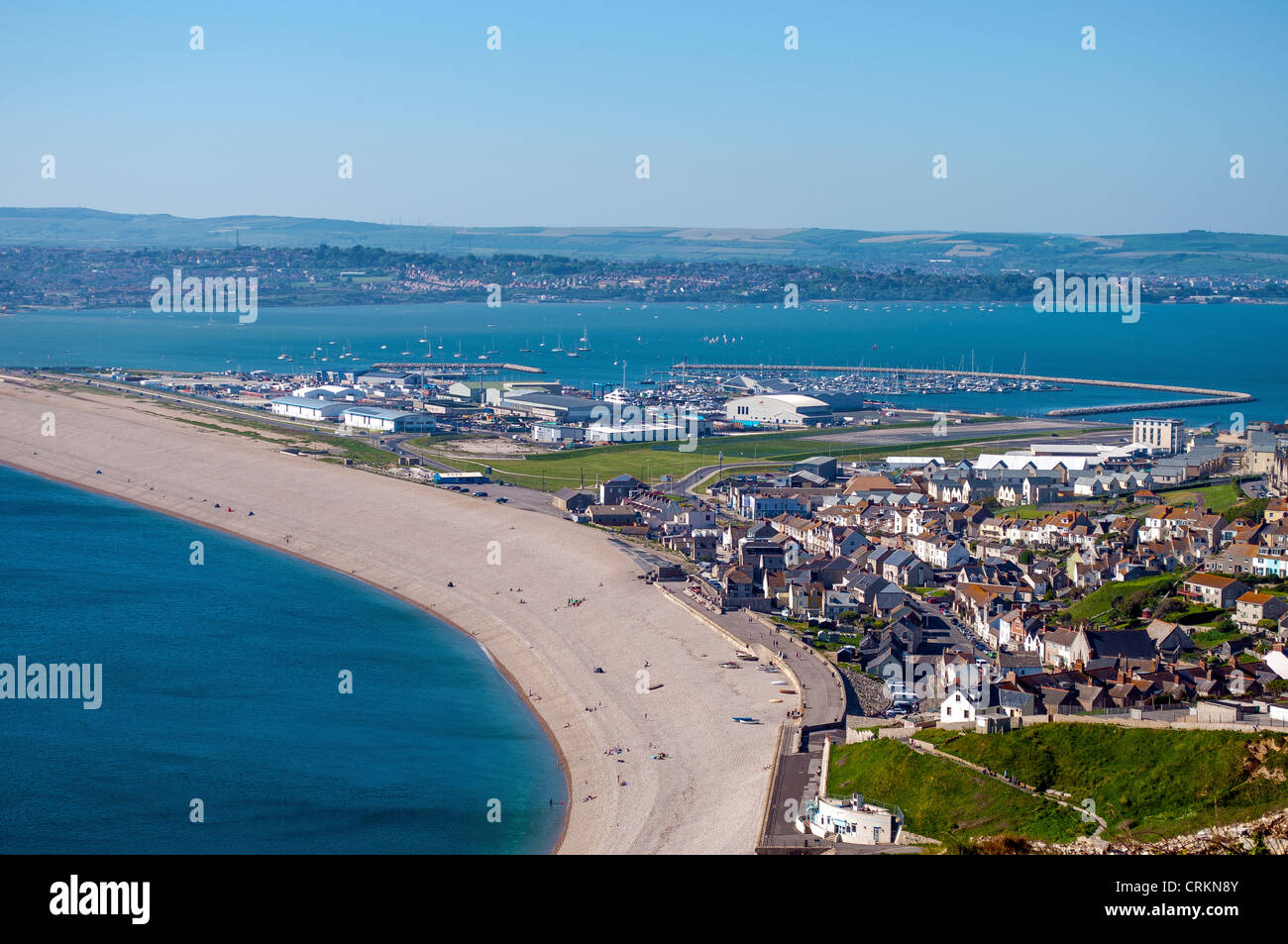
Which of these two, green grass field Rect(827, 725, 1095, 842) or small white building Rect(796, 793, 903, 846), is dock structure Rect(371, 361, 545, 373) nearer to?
green grass field Rect(827, 725, 1095, 842)

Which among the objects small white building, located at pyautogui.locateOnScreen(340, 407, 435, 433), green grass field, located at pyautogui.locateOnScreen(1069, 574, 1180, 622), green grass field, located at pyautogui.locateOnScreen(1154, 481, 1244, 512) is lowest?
green grass field, located at pyautogui.locateOnScreen(1069, 574, 1180, 622)

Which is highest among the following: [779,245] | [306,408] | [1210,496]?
[779,245]

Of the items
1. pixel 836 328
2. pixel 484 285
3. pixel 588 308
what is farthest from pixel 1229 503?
pixel 484 285

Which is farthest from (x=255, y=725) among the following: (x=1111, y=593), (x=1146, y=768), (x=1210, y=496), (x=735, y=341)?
(x=735, y=341)

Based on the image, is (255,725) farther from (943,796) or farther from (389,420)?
(389,420)

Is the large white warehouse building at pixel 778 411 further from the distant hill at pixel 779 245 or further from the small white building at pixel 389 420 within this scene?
the distant hill at pixel 779 245

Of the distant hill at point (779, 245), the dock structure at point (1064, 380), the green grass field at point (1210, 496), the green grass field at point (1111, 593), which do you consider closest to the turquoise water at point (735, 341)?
the dock structure at point (1064, 380)

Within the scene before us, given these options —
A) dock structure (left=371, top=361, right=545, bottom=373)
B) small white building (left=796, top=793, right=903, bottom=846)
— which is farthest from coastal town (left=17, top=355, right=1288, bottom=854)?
dock structure (left=371, top=361, right=545, bottom=373)
